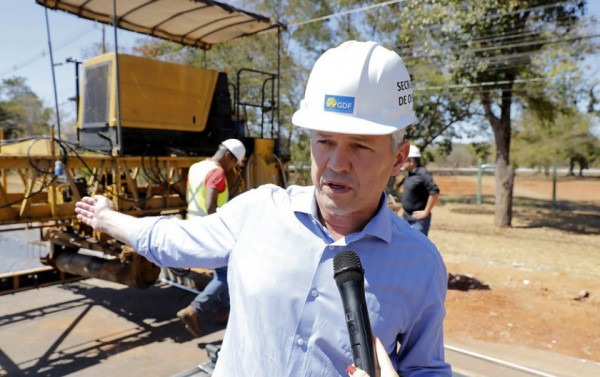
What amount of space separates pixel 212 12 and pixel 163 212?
2823mm

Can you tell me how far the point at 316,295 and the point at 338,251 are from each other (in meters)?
0.14

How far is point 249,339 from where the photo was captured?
145 cm

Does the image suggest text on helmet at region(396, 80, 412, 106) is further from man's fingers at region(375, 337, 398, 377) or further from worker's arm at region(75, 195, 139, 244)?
worker's arm at region(75, 195, 139, 244)

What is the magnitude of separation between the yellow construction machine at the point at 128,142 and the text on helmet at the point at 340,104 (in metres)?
4.25

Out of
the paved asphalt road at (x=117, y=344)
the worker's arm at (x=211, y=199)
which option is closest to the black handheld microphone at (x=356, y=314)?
the paved asphalt road at (x=117, y=344)

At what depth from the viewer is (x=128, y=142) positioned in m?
5.93

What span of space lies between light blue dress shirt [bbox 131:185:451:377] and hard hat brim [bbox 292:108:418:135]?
26 cm

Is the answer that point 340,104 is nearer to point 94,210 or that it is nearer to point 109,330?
point 94,210

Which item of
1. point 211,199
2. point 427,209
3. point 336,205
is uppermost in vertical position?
point 336,205

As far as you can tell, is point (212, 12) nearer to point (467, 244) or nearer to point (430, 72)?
point (467, 244)

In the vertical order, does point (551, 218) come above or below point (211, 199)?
below

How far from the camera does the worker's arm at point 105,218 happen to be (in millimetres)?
1621

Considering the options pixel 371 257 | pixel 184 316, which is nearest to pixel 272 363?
pixel 371 257

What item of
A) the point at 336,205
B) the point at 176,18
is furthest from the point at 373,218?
the point at 176,18
